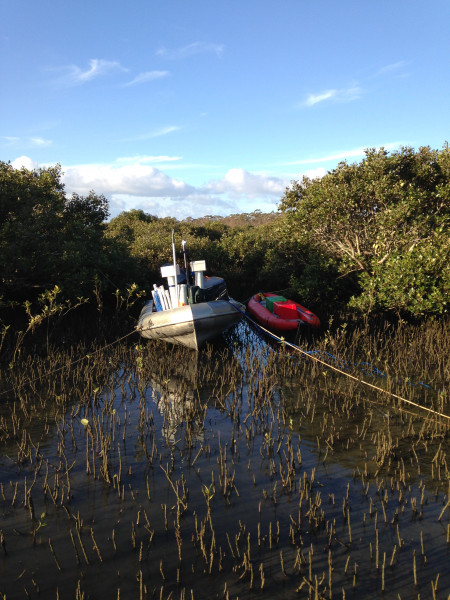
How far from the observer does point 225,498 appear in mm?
4992

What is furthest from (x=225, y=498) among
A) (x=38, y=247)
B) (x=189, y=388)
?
(x=38, y=247)

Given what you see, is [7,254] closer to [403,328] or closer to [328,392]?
[328,392]

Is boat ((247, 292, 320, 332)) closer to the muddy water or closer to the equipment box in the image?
the equipment box

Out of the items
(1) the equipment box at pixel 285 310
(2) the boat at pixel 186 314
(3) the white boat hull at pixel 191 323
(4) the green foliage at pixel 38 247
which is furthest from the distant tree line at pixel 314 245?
(1) the equipment box at pixel 285 310

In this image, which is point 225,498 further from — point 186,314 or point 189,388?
point 186,314

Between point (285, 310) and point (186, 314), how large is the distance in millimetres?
4020

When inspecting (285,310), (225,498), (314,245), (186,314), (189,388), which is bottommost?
(225,498)

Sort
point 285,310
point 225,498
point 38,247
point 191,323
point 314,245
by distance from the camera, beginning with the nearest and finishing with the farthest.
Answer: point 225,498 < point 191,323 < point 38,247 < point 285,310 < point 314,245

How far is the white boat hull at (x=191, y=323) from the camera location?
416 inches

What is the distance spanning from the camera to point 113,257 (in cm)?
1502

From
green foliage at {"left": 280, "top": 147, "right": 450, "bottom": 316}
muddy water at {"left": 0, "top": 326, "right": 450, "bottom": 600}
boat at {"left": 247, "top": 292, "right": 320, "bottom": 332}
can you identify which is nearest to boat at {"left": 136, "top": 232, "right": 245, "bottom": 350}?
boat at {"left": 247, "top": 292, "right": 320, "bottom": 332}

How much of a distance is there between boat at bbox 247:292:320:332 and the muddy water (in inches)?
179

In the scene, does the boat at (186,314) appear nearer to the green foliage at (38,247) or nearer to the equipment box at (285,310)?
the equipment box at (285,310)

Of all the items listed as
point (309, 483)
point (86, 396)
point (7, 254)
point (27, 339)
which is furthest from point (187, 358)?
point (309, 483)
